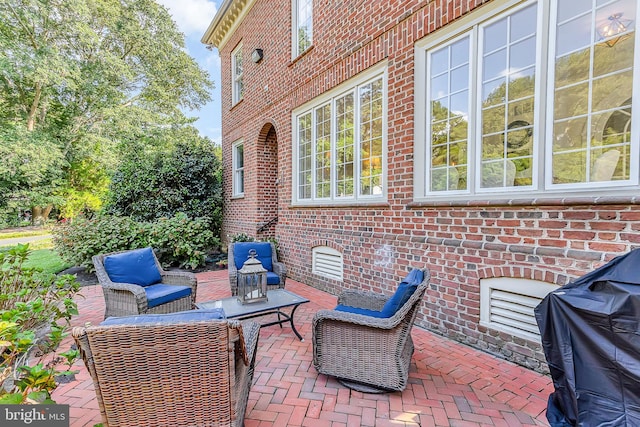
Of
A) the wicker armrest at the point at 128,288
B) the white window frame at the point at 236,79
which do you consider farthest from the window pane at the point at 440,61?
the white window frame at the point at 236,79

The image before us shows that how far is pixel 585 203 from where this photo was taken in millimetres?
2324

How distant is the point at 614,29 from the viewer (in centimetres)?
231

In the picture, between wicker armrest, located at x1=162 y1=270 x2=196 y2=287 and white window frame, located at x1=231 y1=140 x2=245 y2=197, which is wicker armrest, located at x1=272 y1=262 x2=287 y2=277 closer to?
wicker armrest, located at x1=162 y1=270 x2=196 y2=287

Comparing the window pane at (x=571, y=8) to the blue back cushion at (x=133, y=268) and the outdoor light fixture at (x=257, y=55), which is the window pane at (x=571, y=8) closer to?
the blue back cushion at (x=133, y=268)

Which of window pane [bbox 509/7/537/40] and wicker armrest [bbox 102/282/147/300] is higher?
window pane [bbox 509/7/537/40]

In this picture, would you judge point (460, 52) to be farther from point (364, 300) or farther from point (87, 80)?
point (87, 80)

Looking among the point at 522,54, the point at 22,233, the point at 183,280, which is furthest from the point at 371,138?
the point at 22,233

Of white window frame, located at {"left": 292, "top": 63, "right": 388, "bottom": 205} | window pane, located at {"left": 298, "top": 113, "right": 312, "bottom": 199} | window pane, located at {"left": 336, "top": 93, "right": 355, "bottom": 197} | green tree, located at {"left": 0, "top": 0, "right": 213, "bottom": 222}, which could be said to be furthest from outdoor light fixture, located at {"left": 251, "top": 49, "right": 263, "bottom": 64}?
green tree, located at {"left": 0, "top": 0, "right": 213, "bottom": 222}

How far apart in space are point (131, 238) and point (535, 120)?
6.98 metres

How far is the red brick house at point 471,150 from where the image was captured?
2.35 meters

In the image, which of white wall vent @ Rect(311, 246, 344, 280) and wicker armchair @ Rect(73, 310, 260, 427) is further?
white wall vent @ Rect(311, 246, 344, 280)

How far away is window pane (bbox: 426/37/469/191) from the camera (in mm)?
3246

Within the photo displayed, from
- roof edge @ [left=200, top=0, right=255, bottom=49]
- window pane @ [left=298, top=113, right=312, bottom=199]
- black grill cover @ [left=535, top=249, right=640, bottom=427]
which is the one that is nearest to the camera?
black grill cover @ [left=535, top=249, right=640, bottom=427]

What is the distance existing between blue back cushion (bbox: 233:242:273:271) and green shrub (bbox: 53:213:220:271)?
8.67 feet
